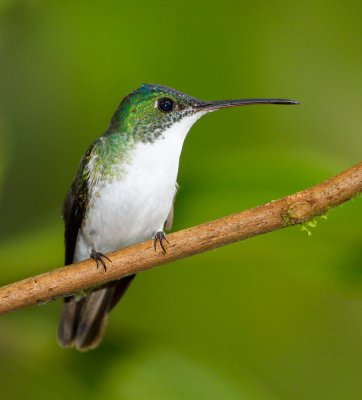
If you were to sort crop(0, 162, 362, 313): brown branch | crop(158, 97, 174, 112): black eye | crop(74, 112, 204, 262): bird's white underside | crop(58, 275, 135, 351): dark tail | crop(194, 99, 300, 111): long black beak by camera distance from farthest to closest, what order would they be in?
crop(58, 275, 135, 351): dark tail → crop(158, 97, 174, 112): black eye → crop(74, 112, 204, 262): bird's white underside → crop(194, 99, 300, 111): long black beak → crop(0, 162, 362, 313): brown branch

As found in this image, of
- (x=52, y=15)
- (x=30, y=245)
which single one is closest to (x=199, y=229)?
(x=30, y=245)

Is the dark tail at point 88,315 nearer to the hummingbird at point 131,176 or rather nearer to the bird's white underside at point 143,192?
the hummingbird at point 131,176

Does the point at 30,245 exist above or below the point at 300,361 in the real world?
above

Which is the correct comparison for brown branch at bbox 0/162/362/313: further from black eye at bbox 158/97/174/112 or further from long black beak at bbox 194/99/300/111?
black eye at bbox 158/97/174/112

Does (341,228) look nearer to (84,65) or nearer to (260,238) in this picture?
(260,238)

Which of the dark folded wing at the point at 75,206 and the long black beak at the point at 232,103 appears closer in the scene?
the long black beak at the point at 232,103

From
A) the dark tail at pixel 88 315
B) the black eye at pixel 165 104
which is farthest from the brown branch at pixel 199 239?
the dark tail at pixel 88 315

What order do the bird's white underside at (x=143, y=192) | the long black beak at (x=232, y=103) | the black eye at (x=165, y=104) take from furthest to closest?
the black eye at (x=165, y=104) → the bird's white underside at (x=143, y=192) → the long black beak at (x=232, y=103)

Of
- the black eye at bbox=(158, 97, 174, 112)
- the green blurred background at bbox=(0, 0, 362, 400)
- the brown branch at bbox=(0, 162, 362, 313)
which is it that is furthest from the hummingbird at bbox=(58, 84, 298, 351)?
the brown branch at bbox=(0, 162, 362, 313)
